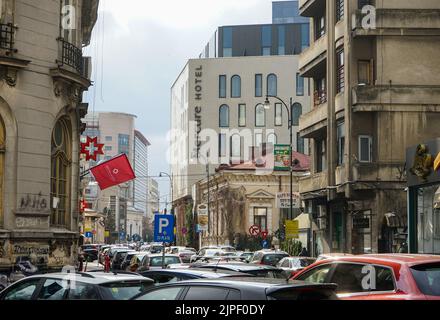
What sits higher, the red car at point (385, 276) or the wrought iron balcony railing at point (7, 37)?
the wrought iron balcony railing at point (7, 37)

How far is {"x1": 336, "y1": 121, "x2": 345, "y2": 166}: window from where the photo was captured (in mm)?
35125

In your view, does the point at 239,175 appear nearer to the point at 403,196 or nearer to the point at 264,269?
the point at 403,196

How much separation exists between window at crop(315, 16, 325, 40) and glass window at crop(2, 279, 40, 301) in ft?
102

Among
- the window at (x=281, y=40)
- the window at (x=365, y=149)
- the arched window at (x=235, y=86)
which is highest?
the window at (x=281, y=40)

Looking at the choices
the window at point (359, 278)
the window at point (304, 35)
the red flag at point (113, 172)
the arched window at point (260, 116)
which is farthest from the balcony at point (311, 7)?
the window at point (304, 35)

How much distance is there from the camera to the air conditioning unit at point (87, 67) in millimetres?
27166

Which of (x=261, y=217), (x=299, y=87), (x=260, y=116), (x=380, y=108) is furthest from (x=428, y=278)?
(x=299, y=87)

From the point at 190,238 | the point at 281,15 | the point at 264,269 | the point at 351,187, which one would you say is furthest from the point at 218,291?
the point at 281,15

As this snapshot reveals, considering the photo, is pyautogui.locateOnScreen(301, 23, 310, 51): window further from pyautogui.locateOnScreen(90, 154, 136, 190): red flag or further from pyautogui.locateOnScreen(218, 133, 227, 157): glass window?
pyautogui.locateOnScreen(90, 154, 136, 190): red flag

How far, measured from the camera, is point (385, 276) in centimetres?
1080

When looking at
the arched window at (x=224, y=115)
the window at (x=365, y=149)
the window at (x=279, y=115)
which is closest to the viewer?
the window at (x=365, y=149)

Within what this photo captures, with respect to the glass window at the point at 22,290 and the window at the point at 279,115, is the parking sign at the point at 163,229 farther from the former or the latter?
the window at the point at 279,115

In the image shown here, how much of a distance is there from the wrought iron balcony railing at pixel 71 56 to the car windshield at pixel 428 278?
16.9 meters

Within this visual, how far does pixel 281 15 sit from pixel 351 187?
117m
